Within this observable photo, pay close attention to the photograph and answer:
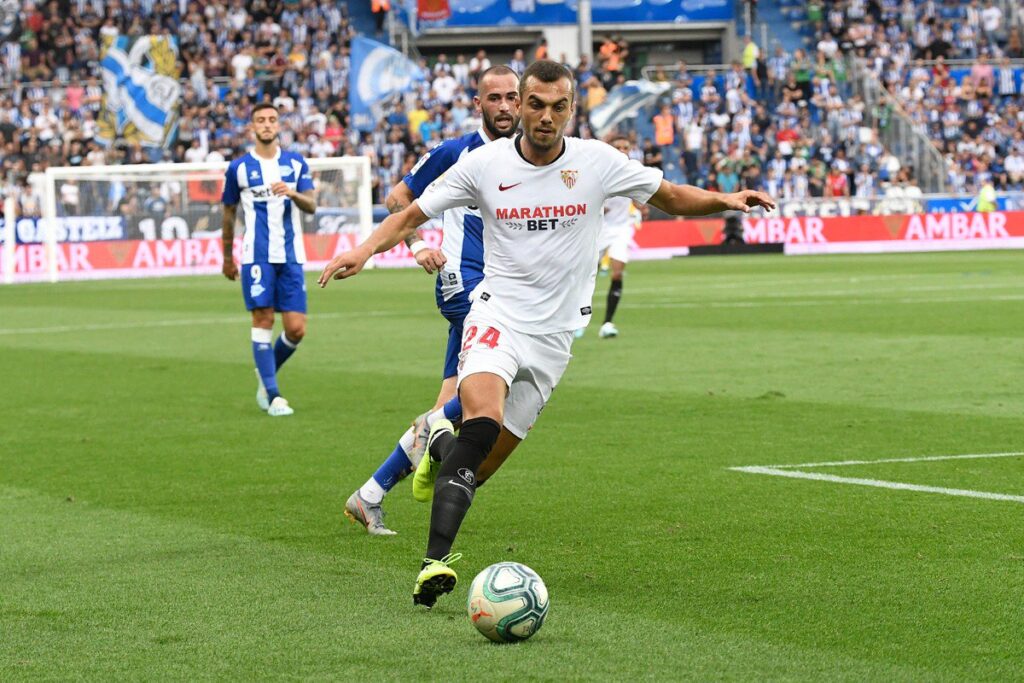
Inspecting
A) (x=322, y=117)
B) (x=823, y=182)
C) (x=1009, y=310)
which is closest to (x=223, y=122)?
(x=322, y=117)

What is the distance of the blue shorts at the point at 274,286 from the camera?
1235 cm

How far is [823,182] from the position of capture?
139 feet

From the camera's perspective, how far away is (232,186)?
12.4 meters

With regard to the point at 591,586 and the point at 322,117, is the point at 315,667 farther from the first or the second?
the point at 322,117

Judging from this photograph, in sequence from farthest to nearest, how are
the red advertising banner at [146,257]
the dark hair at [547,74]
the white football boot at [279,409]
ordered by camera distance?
the red advertising banner at [146,257], the white football boot at [279,409], the dark hair at [547,74]

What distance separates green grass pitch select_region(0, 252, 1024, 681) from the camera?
499cm

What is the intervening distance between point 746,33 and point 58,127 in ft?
67.6

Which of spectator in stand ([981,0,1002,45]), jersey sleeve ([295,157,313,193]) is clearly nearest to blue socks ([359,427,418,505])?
jersey sleeve ([295,157,313,193])

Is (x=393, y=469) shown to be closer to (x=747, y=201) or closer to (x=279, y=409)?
(x=747, y=201)

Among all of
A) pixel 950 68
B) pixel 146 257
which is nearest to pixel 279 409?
pixel 146 257

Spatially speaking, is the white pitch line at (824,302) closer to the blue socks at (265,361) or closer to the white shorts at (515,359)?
the blue socks at (265,361)

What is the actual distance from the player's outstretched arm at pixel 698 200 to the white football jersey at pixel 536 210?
0.20ft

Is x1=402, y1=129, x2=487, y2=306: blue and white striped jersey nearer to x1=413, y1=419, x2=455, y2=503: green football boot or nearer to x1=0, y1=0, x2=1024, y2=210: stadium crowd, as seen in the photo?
x1=413, y1=419, x2=455, y2=503: green football boot

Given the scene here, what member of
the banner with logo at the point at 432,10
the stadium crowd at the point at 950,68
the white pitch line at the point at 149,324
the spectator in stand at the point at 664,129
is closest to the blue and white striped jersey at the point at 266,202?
the white pitch line at the point at 149,324
